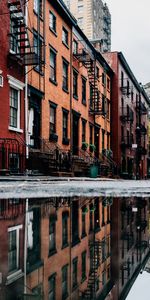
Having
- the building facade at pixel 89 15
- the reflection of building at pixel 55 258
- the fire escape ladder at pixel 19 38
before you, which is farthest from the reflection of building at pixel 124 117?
the reflection of building at pixel 55 258

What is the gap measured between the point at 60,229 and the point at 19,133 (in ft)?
50.9

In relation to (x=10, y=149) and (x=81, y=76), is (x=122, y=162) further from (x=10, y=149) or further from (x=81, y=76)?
(x=10, y=149)

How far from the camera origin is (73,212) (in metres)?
3.84

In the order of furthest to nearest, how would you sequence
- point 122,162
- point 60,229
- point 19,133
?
1. point 122,162
2. point 19,133
3. point 60,229

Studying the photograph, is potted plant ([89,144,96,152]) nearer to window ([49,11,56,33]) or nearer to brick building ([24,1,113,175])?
brick building ([24,1,113,175])

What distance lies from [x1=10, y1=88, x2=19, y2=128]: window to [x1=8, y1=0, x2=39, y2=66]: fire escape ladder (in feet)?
4.98

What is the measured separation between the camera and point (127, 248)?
204 cm

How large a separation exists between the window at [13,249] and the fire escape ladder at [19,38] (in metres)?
15.4

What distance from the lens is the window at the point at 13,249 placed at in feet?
5.36

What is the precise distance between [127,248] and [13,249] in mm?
602

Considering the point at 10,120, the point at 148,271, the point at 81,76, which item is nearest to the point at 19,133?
the point at 10,120

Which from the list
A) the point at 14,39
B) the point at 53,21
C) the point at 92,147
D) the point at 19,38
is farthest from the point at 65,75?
the point at 14,39

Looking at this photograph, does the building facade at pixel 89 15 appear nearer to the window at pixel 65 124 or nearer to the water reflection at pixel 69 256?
the window at pixel 65 124

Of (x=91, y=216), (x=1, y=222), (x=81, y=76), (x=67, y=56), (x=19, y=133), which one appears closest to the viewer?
(x=1, y=222)
